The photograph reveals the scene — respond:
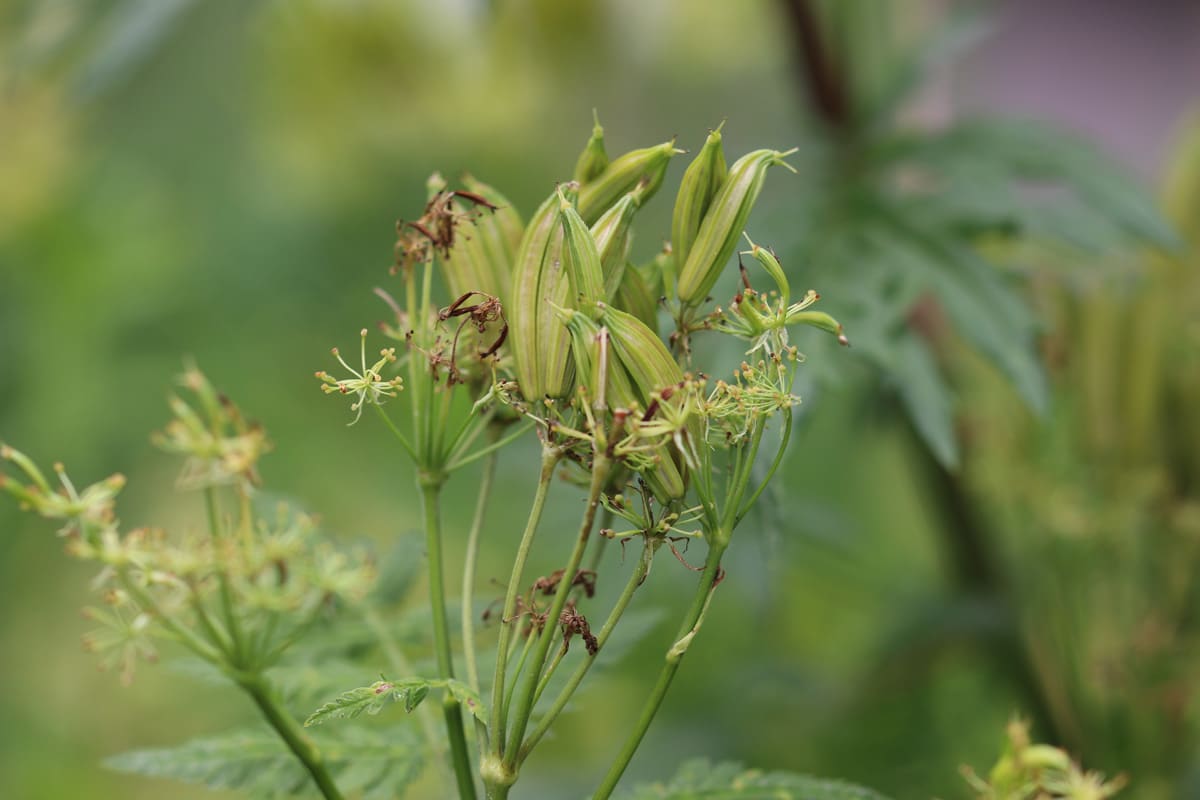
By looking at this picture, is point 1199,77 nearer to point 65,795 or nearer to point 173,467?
point 173,467

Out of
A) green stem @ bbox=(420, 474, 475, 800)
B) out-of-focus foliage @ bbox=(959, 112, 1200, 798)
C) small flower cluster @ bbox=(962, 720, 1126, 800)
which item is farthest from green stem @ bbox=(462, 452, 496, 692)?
out-of-focus foliage @ bbox=(959, 112, 1200, 798)

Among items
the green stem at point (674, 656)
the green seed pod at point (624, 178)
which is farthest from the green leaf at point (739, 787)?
the green seed pod at point (624, 178)

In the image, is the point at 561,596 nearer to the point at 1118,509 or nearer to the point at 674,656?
the point at 674,656

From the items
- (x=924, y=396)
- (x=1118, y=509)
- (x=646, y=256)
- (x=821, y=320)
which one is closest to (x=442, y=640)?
(x=821, y=320)

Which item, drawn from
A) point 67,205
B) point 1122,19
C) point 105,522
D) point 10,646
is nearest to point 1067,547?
point 105,522

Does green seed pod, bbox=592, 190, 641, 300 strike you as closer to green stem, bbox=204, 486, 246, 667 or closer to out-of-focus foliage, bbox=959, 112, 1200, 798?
green stem, bbox=204, 486, 246, 667
